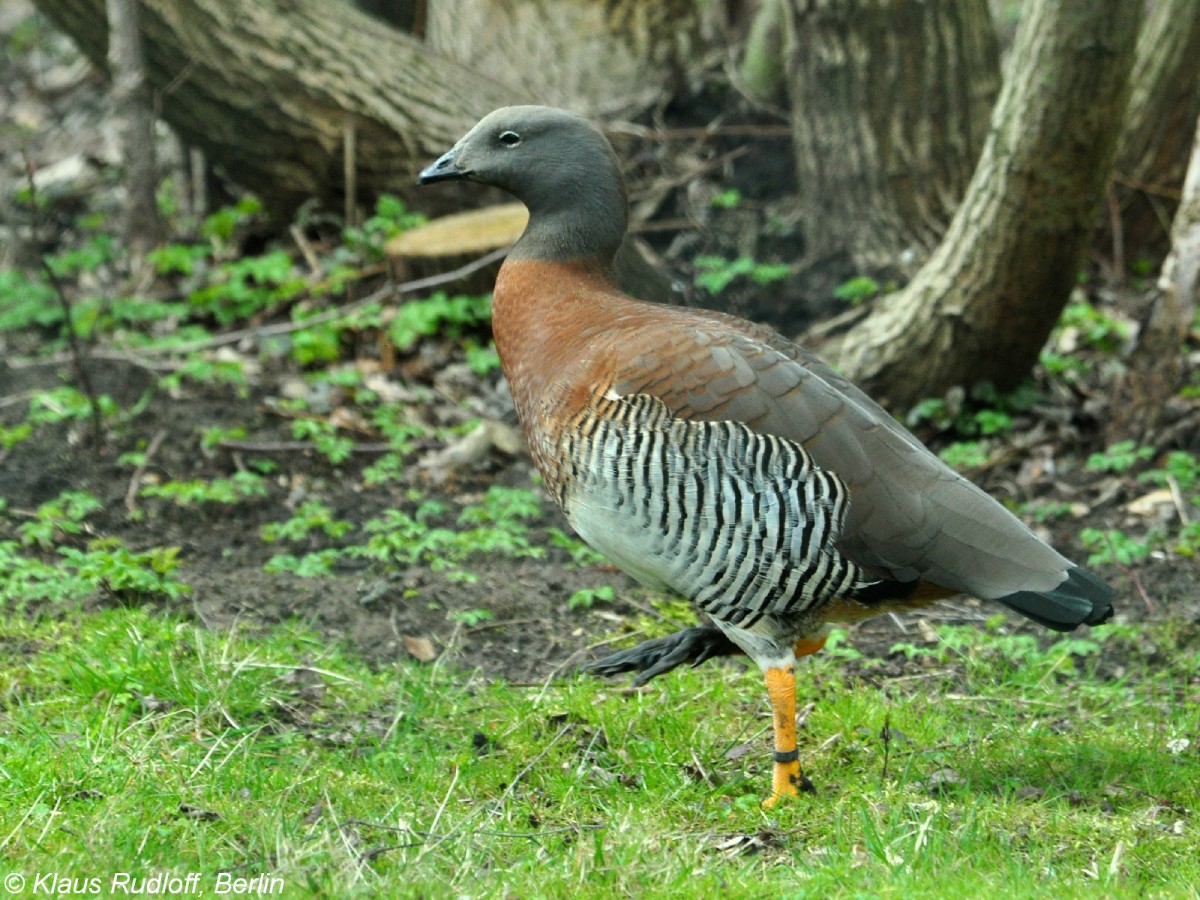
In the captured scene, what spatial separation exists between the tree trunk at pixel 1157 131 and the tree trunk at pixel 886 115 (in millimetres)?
867

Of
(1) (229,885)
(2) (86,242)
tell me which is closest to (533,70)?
(2) (86,242)

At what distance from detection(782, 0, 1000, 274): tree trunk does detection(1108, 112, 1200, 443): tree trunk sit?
167 cm

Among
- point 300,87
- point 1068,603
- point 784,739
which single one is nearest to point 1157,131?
point 1068,603

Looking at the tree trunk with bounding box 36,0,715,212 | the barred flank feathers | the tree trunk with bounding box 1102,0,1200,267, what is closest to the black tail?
the barred flank feathers

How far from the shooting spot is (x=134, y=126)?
820 centimetres

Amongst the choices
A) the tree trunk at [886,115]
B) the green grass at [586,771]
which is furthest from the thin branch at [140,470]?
the tree trunk at [886,115]

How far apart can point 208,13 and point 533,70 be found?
2.30m

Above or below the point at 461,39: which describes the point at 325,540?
below

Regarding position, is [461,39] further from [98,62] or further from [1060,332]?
[1060,332]

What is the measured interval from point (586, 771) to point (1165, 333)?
394cm

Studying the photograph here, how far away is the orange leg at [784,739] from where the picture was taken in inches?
164

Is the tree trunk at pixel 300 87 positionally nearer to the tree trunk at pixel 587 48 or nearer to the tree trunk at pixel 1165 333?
the tree trunk at pixel 587 48

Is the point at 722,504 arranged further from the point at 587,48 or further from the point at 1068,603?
the point at 587,48

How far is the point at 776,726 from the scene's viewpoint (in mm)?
4223
